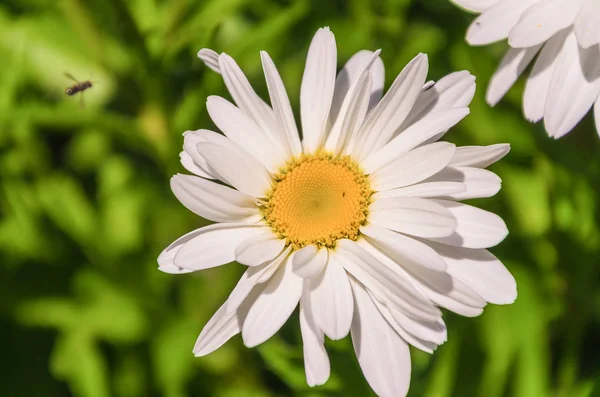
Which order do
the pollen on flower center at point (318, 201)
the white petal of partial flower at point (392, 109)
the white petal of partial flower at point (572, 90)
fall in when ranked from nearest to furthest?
the white petal of partial flower at point (392, 109) → the pollen on flower center at point (318, 201) → the white petal of partial flower at point (572, 90)

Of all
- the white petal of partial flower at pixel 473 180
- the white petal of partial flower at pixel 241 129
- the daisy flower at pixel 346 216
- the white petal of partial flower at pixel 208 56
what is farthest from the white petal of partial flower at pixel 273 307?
the white petal of partial flower at pixel 208 56

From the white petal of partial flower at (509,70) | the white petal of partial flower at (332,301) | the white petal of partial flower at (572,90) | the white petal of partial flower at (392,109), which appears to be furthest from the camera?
Answer: the white petal of partial flower at (509,70)

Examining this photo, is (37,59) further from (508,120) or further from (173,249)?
(508,120)

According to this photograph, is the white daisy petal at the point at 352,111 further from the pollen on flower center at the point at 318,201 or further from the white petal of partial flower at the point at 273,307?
the white petal of partial flower at the point at 273,307

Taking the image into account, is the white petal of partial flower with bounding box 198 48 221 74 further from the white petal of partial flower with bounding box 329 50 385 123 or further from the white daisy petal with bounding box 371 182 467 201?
the white daisy petal with bounding box 371 182 467 201

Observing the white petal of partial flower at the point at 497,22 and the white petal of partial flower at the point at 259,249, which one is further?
the white petal of partial flower at the point at 497,22

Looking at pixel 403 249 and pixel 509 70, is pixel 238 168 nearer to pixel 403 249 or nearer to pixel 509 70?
pixel 403 249
